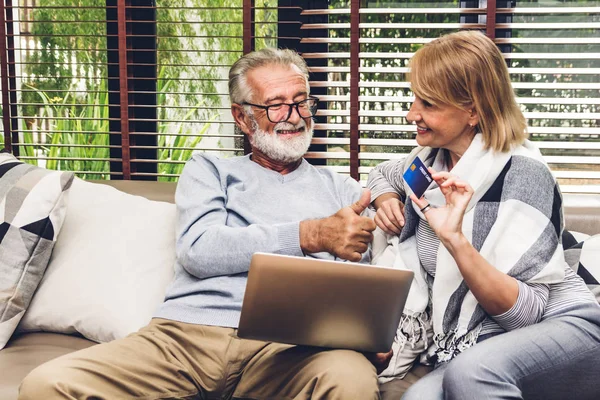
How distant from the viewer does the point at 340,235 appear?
1835 mm

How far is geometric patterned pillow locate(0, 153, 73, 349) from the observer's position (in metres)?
1.98

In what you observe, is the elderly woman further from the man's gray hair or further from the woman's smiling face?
the man's gray hair

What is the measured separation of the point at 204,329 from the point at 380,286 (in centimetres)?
57

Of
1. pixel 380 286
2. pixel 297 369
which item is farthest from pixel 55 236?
pixel 380 286

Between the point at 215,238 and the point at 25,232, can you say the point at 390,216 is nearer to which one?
the point at 215,238

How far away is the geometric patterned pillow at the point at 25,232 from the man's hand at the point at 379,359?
3.21 ft

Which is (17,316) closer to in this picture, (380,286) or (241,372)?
(241,372)

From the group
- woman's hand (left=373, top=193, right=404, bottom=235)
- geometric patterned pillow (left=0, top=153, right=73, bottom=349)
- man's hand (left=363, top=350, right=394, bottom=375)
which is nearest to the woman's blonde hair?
woman's hand (left=373, top=193, right=404, bottom=235)

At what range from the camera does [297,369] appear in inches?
67.3

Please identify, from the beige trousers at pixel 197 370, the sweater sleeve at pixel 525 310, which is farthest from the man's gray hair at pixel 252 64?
the sweater sleeve at pixel 525 310

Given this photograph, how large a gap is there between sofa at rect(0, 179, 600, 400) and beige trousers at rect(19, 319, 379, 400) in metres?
0.17

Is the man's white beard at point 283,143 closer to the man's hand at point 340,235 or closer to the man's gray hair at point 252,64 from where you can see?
the man's gray hair at point 252,64

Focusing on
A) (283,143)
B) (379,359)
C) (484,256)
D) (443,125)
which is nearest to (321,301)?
(379,359)

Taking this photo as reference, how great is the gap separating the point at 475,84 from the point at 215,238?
78 cm
